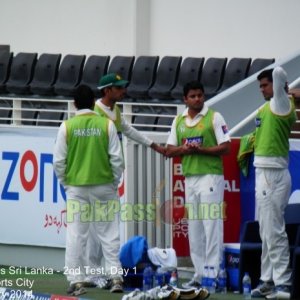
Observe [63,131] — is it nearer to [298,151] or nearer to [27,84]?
[298,151]

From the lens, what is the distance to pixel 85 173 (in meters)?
12.1

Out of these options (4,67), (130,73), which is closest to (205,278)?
(130,73)

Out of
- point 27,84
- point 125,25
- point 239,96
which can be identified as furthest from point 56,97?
point 239,96

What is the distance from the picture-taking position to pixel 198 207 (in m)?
12.3

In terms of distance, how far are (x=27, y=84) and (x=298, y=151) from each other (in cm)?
770

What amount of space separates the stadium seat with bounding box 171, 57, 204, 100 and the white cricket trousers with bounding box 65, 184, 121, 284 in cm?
603

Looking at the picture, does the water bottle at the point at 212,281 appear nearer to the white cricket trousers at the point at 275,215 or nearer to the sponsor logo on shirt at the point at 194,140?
the white cricket trousers at the point at 275,215

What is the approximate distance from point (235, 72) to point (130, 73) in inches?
70.2

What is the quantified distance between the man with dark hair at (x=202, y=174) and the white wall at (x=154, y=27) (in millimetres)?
6730

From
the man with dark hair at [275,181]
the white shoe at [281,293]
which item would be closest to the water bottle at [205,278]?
the man with dark hair at [275,181]

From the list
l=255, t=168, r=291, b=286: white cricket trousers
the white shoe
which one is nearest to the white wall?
l=255, t=168, r=291, b=286: white cricket trousers

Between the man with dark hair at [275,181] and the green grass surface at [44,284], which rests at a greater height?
the man with dark hair at [275,181]

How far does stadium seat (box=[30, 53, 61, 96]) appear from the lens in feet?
64.0

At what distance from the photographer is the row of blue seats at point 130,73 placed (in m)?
18.1
